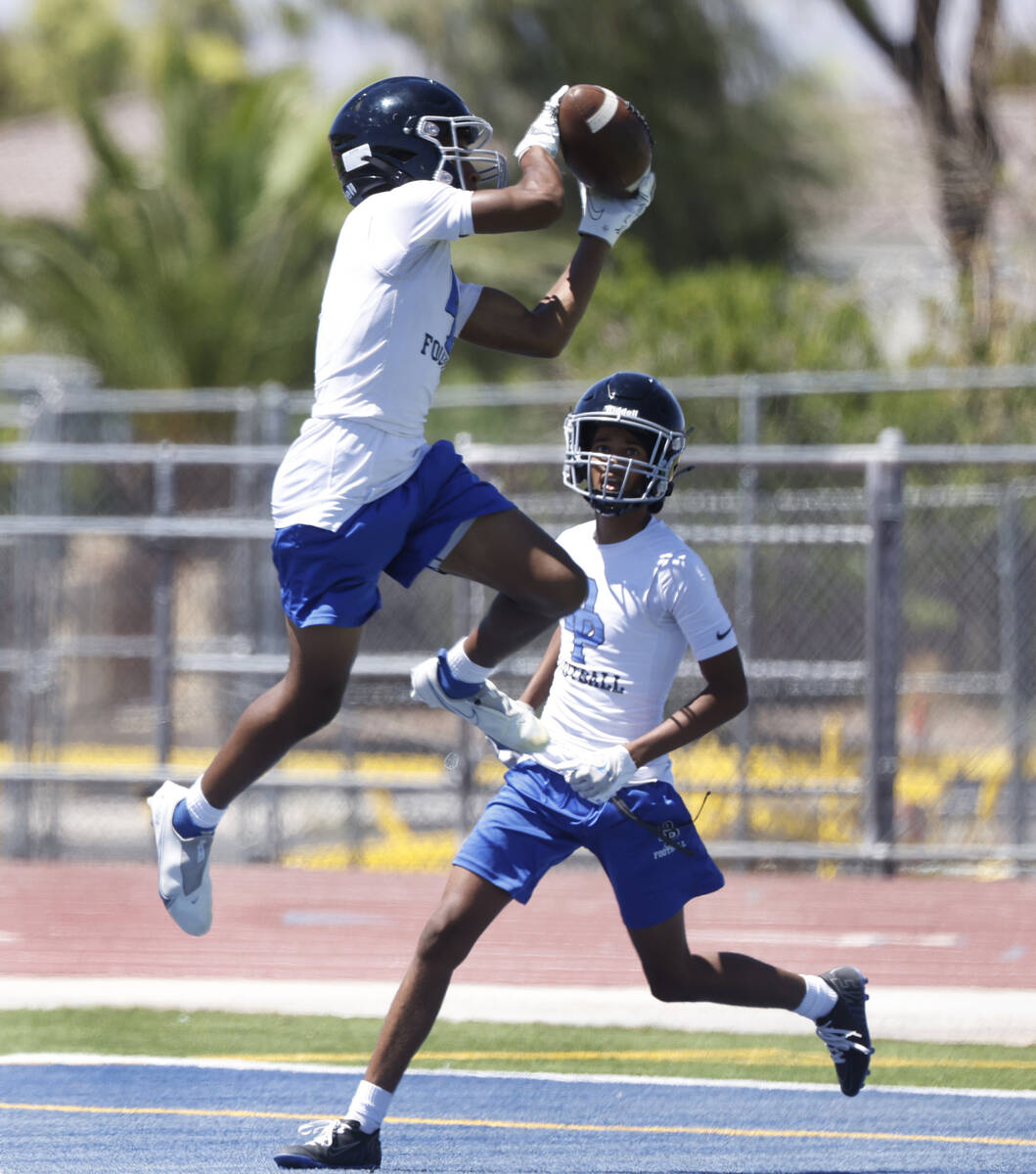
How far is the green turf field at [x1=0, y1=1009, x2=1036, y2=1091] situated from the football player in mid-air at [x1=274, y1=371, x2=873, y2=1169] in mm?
1210

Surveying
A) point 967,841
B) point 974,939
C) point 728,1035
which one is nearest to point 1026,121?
point 967,841

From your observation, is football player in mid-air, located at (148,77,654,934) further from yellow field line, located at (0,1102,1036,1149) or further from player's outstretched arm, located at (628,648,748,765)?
yellow field line, located at (0,1102,1036,1149)

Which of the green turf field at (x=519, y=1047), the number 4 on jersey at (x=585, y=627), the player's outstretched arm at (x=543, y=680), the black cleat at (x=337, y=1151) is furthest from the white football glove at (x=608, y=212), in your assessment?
the green turf field at (x=519, y=1047)

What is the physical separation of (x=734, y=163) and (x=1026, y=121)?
3713mm

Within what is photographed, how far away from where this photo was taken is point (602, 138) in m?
4.87

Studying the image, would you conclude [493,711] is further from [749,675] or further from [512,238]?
[512,238]

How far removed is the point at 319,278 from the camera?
20266 mm

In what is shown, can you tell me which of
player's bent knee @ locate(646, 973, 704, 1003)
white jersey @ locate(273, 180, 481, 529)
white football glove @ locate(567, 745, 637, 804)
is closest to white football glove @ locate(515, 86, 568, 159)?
white jersey @ locate(273, 180, 481, 529)

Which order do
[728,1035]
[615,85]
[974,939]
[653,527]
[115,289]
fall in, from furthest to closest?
1. [615,85]
2. [115,289]
3. [974,939]
4. [728,1035]
5. [653,527]

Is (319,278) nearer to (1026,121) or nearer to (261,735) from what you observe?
(1026,121)

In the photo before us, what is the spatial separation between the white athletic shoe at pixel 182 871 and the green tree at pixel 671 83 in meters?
18.1

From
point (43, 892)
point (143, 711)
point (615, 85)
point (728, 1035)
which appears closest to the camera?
point (728, 1035)

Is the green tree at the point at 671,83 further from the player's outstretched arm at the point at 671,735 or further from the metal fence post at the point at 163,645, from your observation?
the player's outstretched arm at the point at 671,735

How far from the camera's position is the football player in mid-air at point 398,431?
4676mm
